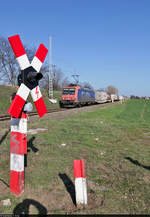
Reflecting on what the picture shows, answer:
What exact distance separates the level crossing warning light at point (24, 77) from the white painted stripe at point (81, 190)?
4.27 ft

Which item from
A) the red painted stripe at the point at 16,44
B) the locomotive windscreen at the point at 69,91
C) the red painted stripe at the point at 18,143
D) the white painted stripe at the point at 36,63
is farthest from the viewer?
the locomotive windscreen at the point at 69,91

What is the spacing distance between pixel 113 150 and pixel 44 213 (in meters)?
3.53

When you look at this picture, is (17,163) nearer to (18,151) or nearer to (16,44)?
(18,151)

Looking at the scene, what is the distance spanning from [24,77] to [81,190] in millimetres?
1990

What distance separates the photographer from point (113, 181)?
386 centimetres

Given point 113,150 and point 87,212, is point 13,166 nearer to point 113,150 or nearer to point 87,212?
point 87,212

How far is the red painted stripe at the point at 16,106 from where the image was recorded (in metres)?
2.90

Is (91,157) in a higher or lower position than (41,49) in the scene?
lower

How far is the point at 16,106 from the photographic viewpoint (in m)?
2.96

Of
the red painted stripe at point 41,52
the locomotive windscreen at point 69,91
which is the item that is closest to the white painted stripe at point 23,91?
the red painted stripe at point 41,52

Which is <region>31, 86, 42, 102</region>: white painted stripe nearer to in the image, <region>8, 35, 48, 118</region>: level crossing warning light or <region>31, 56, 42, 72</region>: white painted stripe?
<region>8, 35, 48, 118</region>: level crossing warning light

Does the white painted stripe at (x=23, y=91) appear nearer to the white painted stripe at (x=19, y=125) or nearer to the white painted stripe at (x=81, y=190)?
the white painted stripe at (x=19, y=125)

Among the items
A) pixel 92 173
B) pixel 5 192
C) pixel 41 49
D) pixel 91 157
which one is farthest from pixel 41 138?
pixel 41 49

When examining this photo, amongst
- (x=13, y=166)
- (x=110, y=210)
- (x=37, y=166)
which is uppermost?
(x=13, y=166)
